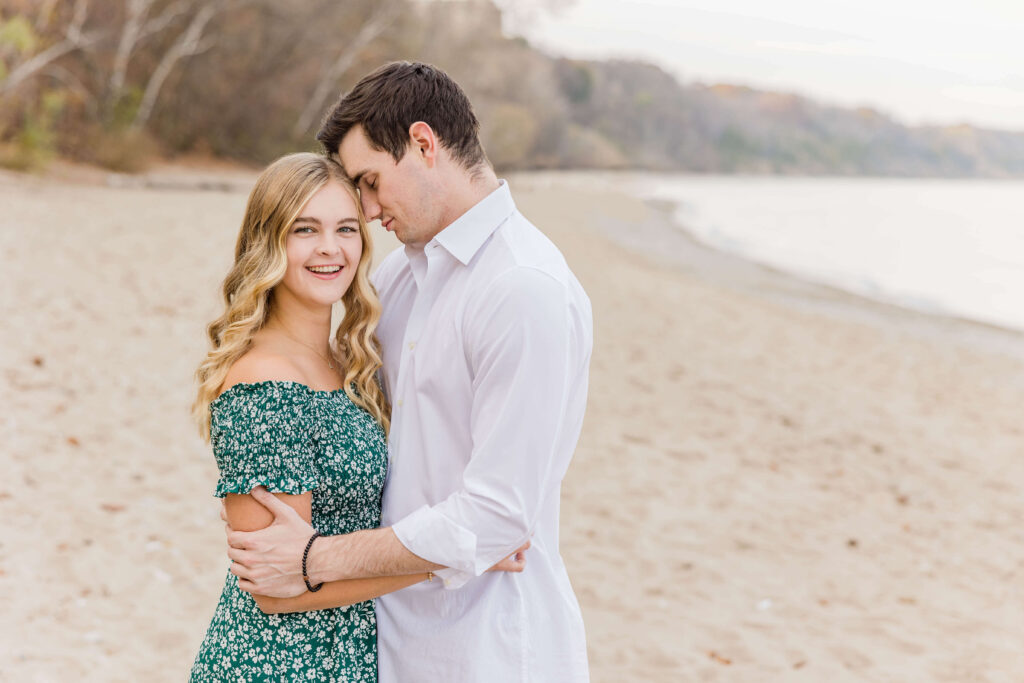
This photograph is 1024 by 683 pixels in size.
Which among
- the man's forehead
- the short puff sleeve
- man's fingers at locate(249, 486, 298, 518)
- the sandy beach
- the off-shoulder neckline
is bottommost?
the sandy beach

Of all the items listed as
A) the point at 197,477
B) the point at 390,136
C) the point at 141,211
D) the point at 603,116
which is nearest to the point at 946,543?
the point at 197,477

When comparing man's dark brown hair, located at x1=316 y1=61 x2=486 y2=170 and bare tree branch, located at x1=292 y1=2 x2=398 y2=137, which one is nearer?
man's dark brown hair, located at x1=316 y1=61 x2=486 y2=170

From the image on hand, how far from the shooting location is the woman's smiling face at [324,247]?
6.99 ft

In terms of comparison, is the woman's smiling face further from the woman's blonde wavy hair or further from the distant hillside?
the distant hillside

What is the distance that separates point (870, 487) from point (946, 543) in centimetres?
101

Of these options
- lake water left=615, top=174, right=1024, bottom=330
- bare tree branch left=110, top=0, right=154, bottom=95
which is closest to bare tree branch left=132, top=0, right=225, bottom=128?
bare tree branch left=110, top=0, right=154, bottom=95

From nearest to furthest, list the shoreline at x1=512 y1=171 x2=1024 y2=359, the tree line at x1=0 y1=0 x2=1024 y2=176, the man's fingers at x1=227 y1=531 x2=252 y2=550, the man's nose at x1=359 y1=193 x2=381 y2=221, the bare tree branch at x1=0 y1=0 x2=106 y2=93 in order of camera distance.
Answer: the man's fingers at x1=227 y1=531 x2=252 y2=550, the man's nose at x1=359 y1=193 x2=381 y2=221, the shoreline at x1=512 y1=171 x2=1024 y2=359, the bare tree branch at x1=0 y1=0 x2=106 y2=93, the tree line at x1=0 y1=0 x2=1024 y2=176

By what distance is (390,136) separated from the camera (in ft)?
6.68

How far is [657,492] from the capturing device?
6.95 m

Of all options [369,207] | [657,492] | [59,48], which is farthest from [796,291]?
[369,207]

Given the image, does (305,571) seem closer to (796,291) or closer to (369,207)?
(369,207)

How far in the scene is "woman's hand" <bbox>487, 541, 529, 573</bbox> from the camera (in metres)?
1.97

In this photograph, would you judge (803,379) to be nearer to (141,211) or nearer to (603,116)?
(141,211)

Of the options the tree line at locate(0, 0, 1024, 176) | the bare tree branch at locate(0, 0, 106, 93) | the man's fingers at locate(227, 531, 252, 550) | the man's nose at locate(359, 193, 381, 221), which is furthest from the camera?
the tree line at locate(0, 0, 1024, 176)
